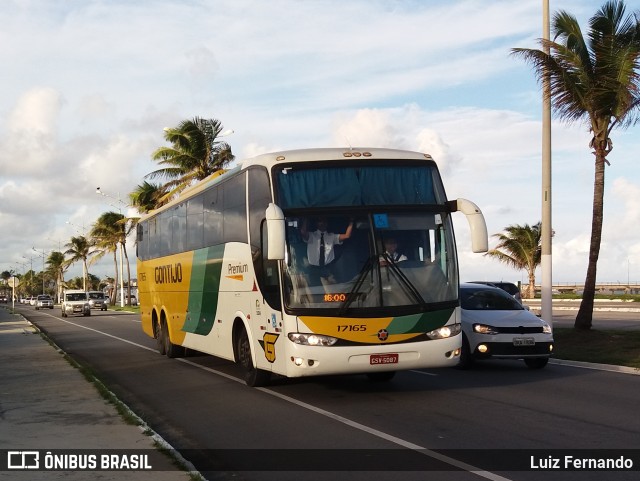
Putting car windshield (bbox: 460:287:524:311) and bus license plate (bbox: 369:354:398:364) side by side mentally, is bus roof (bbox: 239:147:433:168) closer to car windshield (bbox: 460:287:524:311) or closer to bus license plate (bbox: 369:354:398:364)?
bus license plate (bbox: 369:354:398:364)

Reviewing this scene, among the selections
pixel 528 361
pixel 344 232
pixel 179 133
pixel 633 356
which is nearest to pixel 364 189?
pixel 344 232

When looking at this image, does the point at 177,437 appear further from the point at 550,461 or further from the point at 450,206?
the point at 450,206

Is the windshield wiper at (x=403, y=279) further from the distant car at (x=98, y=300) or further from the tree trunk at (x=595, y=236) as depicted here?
the distant car at (x=98, y=300)

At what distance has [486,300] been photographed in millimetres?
16984

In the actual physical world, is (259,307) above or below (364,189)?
below

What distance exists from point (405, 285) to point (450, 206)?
1531 mm

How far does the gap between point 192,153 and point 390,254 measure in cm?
3294

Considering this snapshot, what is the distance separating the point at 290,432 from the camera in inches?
382

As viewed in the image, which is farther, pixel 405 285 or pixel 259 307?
pixel 259 307

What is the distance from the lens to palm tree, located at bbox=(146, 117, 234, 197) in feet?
141

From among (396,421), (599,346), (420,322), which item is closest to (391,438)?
(396,421)

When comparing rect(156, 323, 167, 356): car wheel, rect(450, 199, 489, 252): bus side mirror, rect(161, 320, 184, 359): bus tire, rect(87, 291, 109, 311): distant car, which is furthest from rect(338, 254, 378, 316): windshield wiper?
rect(87, 291, 109, 311): distant car

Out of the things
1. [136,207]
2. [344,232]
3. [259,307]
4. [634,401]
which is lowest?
[634,401]

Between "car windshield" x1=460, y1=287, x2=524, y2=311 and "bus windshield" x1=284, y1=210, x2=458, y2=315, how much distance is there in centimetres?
507
